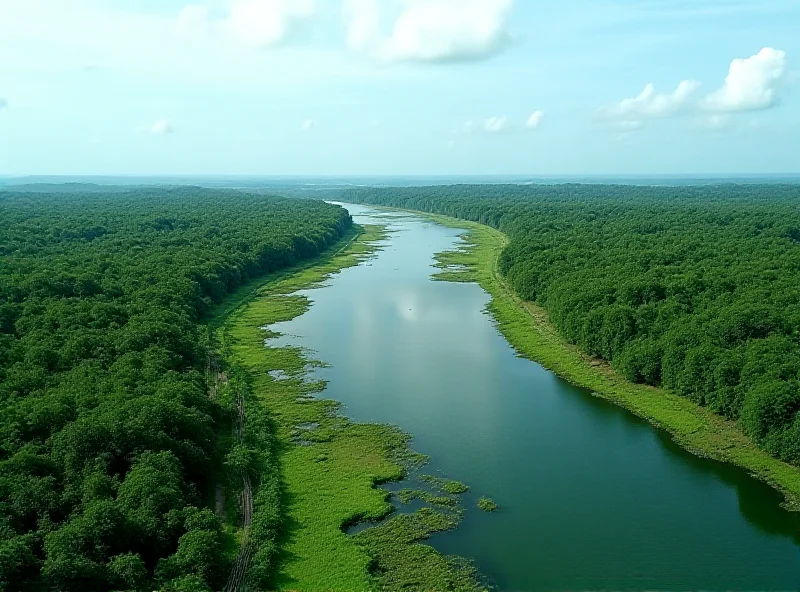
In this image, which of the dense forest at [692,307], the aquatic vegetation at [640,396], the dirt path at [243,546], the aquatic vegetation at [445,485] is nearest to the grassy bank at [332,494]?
the dirt path at [243,546]

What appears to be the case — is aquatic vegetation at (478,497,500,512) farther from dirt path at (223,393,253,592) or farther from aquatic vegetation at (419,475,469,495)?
dirt path at (223,393,253,592)

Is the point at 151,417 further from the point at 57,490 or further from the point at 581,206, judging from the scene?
the point at 581,206

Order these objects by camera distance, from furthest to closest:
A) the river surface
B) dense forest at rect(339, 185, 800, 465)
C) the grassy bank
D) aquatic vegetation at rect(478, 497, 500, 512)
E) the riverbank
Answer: dense forest at rect(339, 185, 800, 465)
the riverbank
aquatic vegetation at rect(478, 497, 500, 512)
the river surface
the grassy bank

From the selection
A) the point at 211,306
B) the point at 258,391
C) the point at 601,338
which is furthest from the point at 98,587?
the point at 211,306

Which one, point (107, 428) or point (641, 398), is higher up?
point (107, 428)

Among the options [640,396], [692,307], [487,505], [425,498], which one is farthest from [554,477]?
[692,307]

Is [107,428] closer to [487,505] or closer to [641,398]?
[487,505]

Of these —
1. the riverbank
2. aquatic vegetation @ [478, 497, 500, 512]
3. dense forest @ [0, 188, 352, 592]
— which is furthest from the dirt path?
the riverbank
